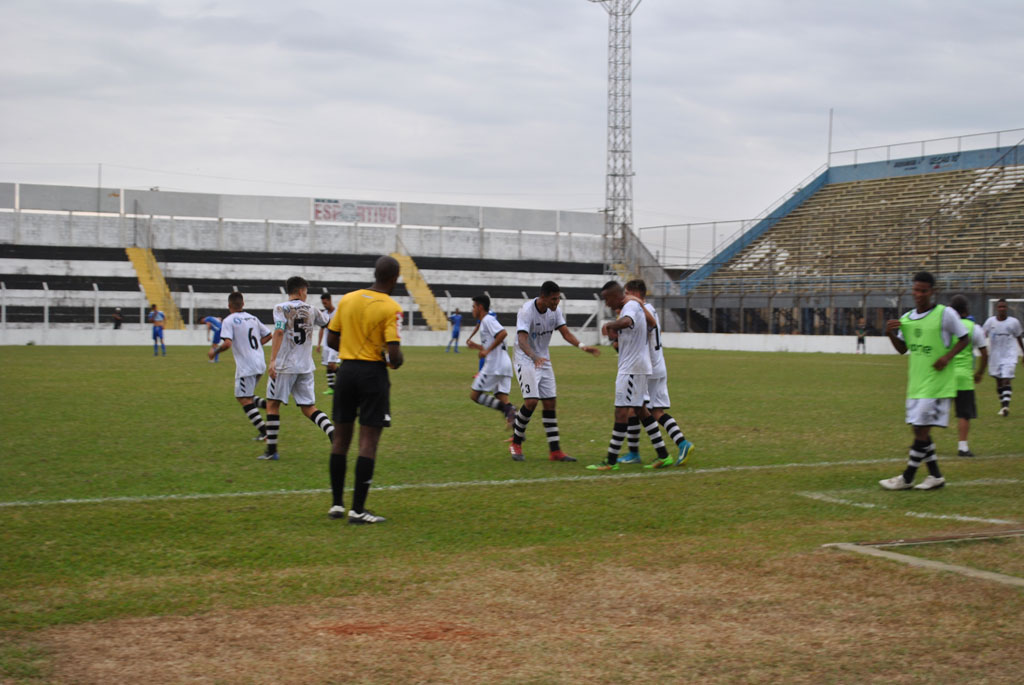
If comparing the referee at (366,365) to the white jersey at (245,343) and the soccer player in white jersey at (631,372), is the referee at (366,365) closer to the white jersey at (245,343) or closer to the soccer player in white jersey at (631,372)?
the soccer player in white jersey at (631,372)

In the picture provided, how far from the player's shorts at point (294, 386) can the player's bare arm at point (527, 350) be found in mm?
2458

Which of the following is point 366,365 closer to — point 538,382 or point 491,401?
point 538,382

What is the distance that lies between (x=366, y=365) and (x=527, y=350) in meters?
3.97

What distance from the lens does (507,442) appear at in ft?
40.4

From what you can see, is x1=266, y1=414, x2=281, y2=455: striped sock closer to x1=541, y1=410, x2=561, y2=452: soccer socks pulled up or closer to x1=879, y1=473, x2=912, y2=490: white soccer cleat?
x1=541, y1=410, x2=561, y2=452: soccer socks pulled up

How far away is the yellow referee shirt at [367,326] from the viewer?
7199 mm

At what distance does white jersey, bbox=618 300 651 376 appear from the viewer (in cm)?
1015

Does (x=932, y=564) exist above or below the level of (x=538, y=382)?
below

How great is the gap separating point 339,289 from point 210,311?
849 centimetres

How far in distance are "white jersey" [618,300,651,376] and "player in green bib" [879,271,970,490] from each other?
241cm

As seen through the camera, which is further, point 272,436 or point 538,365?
point 538,365

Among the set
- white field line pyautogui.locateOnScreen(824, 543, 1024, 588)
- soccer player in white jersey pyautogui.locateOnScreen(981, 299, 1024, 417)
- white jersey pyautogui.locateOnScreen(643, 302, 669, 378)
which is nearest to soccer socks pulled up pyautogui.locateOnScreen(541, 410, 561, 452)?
white jersey pyautogui.locateOnScreen(643, 302, 669, 378)

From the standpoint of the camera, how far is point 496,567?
5887 millimetres

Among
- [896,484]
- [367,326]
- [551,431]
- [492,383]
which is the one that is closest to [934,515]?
[896,484]
